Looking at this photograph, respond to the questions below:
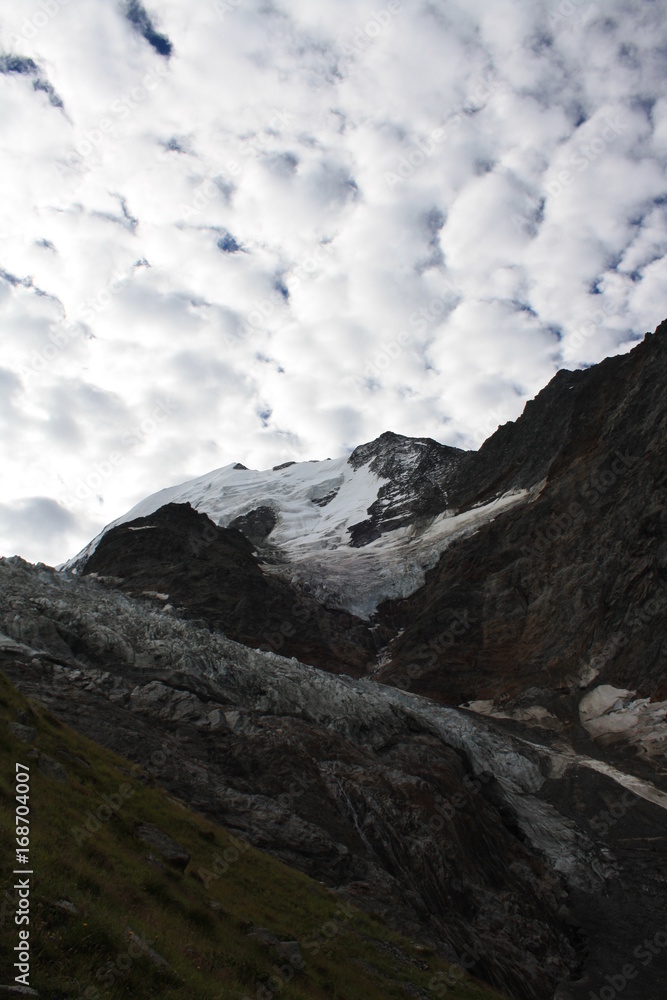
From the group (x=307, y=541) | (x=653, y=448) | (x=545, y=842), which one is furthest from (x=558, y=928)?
(x=307, y=541)

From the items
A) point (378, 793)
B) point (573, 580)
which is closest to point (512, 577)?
point (573, 580)

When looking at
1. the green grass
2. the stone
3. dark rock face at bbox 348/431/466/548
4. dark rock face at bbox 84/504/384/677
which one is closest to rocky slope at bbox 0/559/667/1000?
the green grass

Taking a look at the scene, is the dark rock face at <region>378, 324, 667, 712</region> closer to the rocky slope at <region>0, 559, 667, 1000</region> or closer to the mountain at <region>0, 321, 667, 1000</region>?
the mountain at <region>0, 321, 667, 1000</region>

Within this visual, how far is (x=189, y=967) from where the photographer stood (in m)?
8.55

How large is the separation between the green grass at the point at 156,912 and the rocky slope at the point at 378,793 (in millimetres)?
3808

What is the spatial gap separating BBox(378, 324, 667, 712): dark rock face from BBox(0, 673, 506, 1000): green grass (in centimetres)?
3909

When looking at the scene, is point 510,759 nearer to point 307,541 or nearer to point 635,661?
point 635,661

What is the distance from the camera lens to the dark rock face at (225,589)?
75.1 meters

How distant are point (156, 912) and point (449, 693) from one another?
187 ft

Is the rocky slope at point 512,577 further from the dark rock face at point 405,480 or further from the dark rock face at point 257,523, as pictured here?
the dark rock face at point 257,523

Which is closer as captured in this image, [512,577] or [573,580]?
[573,580]

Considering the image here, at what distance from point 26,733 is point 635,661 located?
49.2 metres

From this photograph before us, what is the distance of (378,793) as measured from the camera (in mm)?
27469

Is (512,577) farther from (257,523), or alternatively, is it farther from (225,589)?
(257,523)
